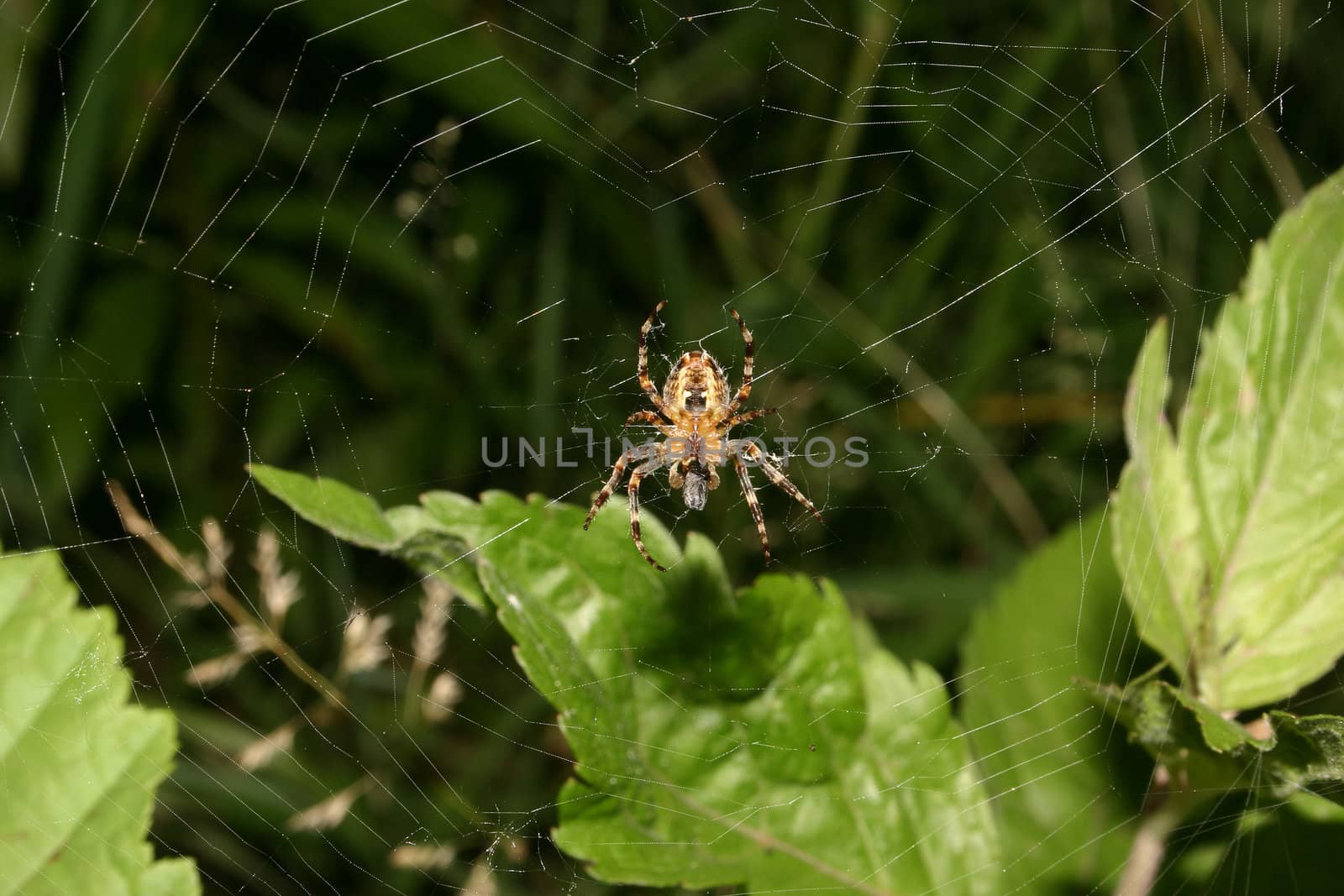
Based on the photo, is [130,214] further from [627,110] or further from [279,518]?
[627,110]

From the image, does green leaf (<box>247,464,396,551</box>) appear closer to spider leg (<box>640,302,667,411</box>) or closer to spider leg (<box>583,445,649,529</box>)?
spider leg (<box>583,445,649,529</box>)

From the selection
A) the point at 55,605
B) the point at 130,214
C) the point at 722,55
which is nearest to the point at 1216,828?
the point at 55,605

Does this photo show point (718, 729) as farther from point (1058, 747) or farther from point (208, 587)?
point (208, 587)

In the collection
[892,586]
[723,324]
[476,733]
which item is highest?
[723,324]

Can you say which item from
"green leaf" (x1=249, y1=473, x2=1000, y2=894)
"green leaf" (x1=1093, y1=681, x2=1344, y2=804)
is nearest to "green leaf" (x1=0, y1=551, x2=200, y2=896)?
"green leaf" (x1=249, y1=473, x2=1000, y2=894)

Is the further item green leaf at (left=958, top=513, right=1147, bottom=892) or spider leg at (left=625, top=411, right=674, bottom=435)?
spider leg at (left=625, top=411, right=674, bottom=435)

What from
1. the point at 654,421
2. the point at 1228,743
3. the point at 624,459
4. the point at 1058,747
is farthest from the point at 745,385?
the point at 1228,743
